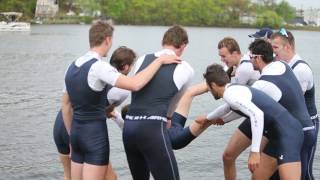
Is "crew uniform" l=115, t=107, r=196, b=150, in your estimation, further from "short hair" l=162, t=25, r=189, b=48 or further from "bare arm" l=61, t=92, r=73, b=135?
"short hair" l=162, t=25, r=189, b=48

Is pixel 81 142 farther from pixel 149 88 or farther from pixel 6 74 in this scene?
pixel 6 74

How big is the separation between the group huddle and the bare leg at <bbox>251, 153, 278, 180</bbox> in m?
0.01

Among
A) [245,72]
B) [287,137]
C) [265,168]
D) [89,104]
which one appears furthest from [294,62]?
[89,104]

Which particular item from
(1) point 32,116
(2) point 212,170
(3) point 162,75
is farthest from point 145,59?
(1) point 32,116

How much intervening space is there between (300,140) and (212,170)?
5091 millimetres

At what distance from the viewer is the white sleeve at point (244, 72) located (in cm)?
866

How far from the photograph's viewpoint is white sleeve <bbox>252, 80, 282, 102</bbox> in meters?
7.48

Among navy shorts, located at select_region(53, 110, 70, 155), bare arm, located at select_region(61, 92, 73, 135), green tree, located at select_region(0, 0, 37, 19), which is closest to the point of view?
bare arm, located at select_region(61, 92, 73, 135)

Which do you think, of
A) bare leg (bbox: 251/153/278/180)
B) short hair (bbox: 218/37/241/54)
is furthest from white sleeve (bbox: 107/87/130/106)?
bare leg (bbox: 251/153/278/180)

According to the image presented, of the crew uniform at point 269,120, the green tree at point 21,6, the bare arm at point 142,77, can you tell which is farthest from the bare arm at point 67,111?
the green tree at point 21,6

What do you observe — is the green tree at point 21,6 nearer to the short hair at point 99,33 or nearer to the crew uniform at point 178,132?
the crew uniform at point 178,132

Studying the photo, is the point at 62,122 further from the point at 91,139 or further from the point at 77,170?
the point at 91,139

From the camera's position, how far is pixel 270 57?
7594 millimetres

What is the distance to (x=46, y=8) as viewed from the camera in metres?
180
